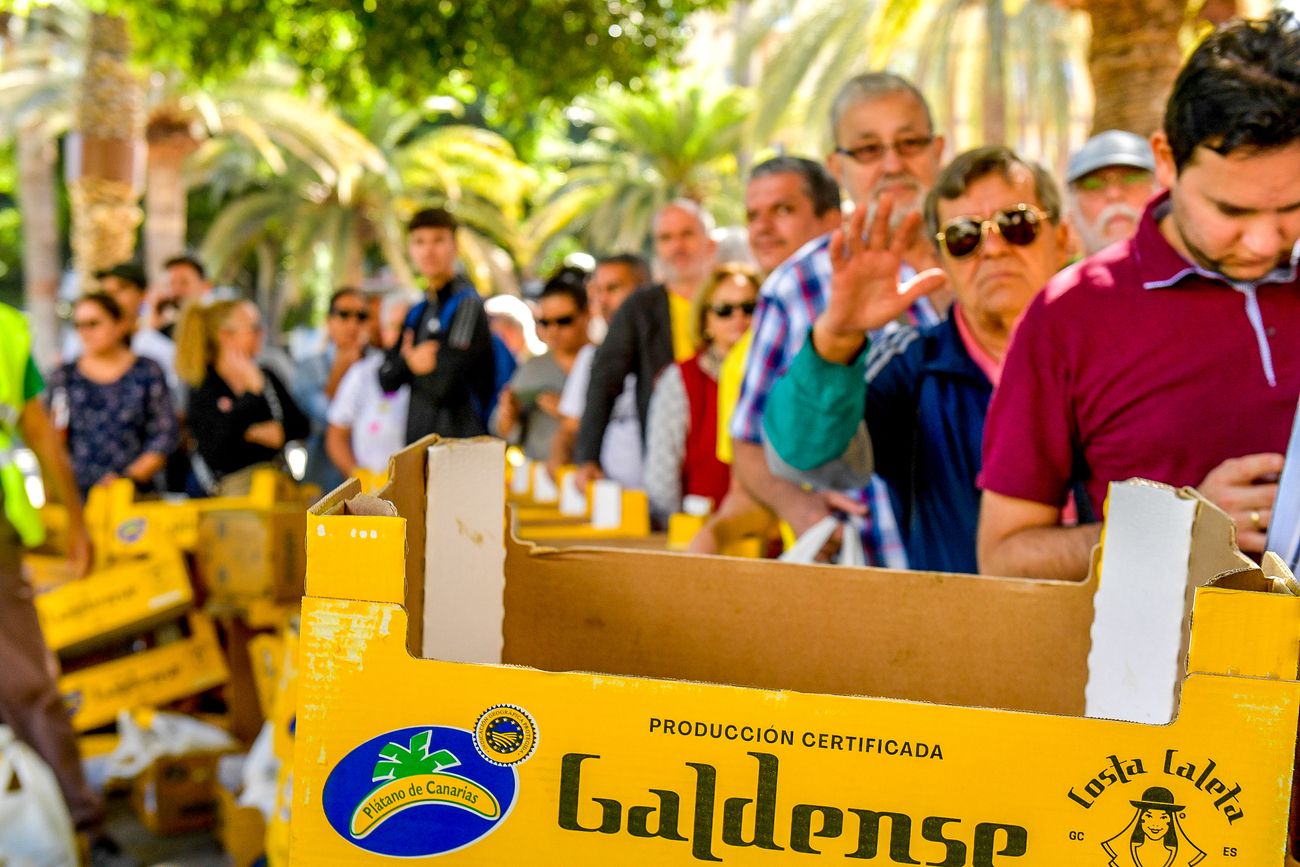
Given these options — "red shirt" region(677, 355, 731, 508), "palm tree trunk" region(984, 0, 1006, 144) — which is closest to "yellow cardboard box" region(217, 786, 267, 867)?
"red shirt" region(677, 355, 731, 508)

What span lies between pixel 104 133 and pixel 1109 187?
40.7 ft

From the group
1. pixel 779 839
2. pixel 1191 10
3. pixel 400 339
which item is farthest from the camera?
pixel 1191 10

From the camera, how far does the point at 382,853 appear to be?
1.16 metres

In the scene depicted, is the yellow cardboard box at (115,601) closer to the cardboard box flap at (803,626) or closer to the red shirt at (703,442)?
the red shirt at (703,442)

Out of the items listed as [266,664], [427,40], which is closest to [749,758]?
[266,664]

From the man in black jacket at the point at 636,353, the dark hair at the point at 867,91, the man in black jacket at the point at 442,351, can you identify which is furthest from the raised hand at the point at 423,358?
the dark hair at the point at 867,91

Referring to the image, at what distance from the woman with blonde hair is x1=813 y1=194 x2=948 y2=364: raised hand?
4713 millimetres

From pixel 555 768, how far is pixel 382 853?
18 centimetres

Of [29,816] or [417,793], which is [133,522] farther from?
[417,793]

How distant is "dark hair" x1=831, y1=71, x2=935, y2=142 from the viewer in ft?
11.1

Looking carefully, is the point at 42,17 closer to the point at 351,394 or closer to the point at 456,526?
the point at 351,394

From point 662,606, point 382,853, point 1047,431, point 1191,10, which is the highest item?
point 1191,10

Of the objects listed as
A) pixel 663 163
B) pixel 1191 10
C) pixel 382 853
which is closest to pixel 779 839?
pixel 382 853

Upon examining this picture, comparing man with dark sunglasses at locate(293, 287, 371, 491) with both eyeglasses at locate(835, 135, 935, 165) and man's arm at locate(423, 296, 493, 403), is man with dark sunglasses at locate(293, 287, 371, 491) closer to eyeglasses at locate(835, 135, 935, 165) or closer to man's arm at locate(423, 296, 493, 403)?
man's arm at locate(423, 296, 493, 403)
